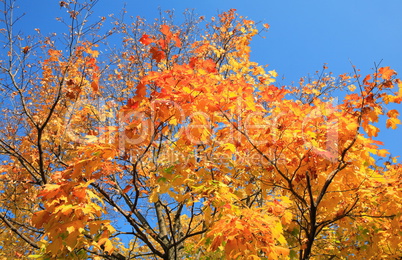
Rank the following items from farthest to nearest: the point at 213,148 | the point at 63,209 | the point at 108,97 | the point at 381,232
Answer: the point at 108,97 < the point at 381,232 < the point at 213,148 < the point at 63,209

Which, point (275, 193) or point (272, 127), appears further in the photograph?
point (275, 193)

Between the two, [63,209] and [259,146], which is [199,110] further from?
[63,209]

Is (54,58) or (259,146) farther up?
(54,58)

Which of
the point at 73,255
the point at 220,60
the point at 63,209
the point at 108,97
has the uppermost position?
the point at 220,60

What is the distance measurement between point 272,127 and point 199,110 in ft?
3.29

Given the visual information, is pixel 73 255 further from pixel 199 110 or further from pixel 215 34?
pixel 215 34

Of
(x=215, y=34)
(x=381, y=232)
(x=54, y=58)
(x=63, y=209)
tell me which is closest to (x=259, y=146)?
(x=63, y=209)

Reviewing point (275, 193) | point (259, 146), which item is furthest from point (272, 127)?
point (275, 193)

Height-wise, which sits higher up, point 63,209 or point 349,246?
point 349,246

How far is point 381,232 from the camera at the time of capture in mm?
4793

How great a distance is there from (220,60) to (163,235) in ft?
14.6

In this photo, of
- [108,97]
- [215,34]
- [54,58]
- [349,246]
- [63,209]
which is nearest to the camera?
[63,209]

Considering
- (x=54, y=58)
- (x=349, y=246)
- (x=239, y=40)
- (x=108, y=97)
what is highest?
(x=239, y=40)

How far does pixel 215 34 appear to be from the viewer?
805 centimetres
